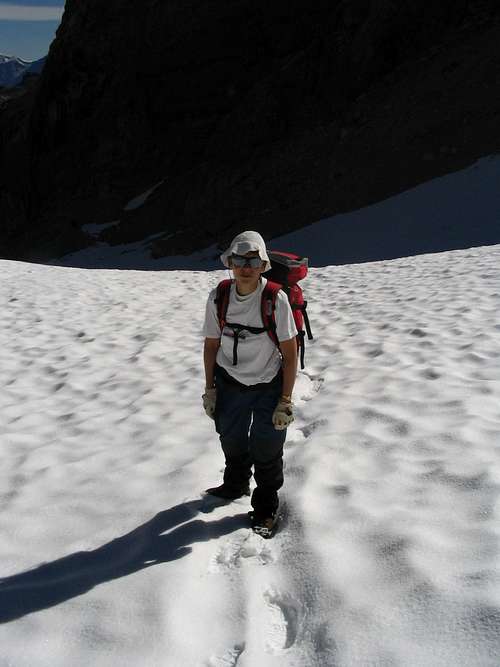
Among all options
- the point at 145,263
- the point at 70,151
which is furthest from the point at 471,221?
the point at 70,151

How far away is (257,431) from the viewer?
3.71 m

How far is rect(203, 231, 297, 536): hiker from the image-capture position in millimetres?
3516

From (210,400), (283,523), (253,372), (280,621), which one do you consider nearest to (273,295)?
(253,372)

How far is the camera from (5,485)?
14.6 ft

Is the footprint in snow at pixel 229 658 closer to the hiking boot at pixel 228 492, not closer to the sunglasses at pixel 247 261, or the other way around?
the hiking boot at pixel 228 492

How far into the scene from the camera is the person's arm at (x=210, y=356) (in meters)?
3.81

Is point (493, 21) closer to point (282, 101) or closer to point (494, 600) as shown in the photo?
point (282, 101)

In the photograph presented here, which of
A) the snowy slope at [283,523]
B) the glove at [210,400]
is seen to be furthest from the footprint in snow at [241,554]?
the glove at [210,400]

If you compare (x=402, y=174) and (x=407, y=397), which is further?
(x=402, y=174)

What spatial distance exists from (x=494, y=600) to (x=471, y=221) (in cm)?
2262

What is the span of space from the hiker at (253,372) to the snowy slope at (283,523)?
0.40 m

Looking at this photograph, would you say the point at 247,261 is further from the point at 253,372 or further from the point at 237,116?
the point at 237,116

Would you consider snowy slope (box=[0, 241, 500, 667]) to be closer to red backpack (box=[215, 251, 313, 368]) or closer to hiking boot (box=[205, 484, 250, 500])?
hiking boot (box=[205, 484, 250, 500])

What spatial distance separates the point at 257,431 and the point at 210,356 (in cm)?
58
